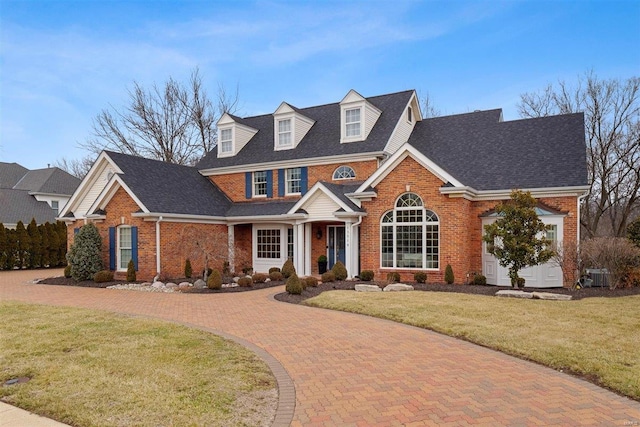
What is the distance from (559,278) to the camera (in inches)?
640

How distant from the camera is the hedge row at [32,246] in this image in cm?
2683

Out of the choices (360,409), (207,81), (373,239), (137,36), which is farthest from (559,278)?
(207,81)

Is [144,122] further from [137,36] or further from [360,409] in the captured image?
[360,409]

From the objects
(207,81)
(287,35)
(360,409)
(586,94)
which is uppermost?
(207,81)

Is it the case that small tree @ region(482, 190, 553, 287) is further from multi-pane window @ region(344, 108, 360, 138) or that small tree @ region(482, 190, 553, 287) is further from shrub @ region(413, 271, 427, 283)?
multi-pane window @ region(344, 108, 360, 138)

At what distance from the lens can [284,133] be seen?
2423 cm

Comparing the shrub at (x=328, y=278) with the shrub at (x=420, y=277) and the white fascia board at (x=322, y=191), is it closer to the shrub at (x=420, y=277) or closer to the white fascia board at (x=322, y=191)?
the white fascia board at (x=322, y=191)

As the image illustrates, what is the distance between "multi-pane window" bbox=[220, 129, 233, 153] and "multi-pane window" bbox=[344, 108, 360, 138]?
24.3 feet

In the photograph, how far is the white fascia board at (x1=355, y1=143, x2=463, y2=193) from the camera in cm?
1652

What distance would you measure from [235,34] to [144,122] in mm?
25704

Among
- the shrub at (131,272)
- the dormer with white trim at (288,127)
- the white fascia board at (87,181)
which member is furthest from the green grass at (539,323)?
the white fascia board at (87,181)

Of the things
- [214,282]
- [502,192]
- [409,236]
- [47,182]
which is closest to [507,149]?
[502,192]

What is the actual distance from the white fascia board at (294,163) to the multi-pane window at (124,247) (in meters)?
6.49

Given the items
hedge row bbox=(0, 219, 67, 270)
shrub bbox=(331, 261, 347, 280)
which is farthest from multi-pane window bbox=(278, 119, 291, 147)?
hedge row bbox=(0, 219, 67, 270)
